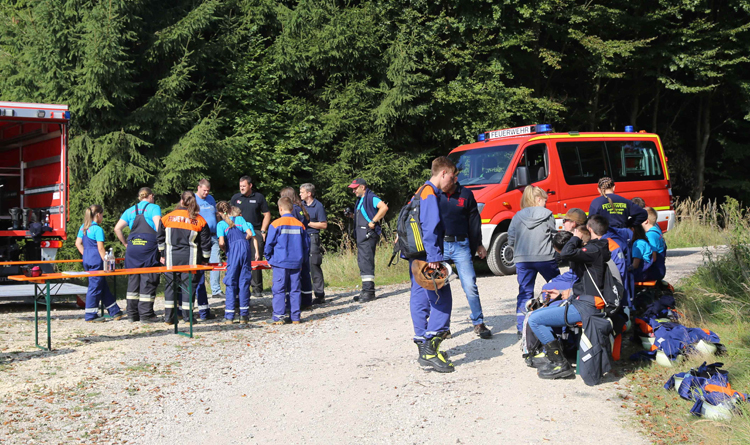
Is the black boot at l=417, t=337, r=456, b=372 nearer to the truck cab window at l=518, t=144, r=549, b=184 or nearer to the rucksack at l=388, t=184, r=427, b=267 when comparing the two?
the rucksack at l=388, t=184, r=427, b=267

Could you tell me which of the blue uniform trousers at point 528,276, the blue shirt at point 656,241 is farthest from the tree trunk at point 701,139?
the blue uniform trousers at point 528,276

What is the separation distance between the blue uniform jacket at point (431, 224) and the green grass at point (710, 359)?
2004 mm

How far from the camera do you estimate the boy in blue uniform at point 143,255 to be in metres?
9.20

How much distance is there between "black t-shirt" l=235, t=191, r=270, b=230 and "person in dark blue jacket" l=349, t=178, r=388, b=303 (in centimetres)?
168

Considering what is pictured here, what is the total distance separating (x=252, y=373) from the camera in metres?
6.62

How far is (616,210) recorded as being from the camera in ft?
27.9

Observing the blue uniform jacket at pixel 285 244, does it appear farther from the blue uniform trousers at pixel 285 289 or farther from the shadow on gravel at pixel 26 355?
the shadow on gravel at pixel 26 355

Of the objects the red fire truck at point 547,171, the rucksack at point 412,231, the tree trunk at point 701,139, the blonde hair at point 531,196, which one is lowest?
the rucksack at point 412,231

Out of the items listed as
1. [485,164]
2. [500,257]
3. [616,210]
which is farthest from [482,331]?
[485,164]

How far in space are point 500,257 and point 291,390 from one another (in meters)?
7.09

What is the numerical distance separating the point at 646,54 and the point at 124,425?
2132 centimetres

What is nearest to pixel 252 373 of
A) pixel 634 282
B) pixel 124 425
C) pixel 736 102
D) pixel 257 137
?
pixel 124 425

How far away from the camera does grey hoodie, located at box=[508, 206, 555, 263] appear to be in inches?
276

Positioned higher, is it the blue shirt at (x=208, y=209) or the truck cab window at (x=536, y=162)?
the truck cab window at (x=536, y=162)
